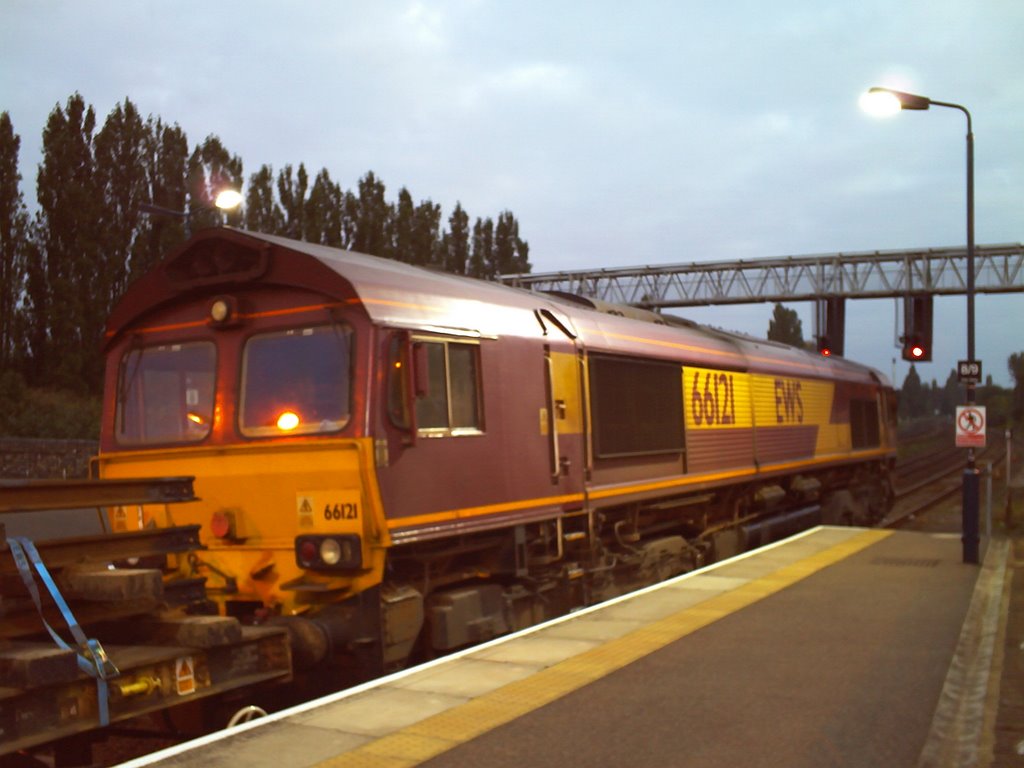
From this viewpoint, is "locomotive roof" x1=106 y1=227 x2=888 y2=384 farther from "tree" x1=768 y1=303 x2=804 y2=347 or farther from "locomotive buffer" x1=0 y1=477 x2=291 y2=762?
"tree" x1=768 y1=303 x2=804 y2=347

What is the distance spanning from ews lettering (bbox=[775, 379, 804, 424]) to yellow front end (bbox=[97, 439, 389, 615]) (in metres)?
10.5

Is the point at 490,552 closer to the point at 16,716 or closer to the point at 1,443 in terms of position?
the point at 16,716

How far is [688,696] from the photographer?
6582 millimetres

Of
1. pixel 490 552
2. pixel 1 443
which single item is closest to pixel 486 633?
pixel 490 552

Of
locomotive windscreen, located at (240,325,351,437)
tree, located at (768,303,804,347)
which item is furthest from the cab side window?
tree, located at (768,303,804,347)

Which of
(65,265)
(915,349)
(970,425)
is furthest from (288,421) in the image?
(65,265)

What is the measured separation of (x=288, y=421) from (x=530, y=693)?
9.07ft

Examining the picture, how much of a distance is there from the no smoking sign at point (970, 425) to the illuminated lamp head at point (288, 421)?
35.1 feet

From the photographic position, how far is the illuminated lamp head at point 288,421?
7.86 meters

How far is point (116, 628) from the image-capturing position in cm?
604

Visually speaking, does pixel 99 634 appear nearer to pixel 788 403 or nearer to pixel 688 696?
pixel 688 696

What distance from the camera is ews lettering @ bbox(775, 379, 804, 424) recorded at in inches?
658

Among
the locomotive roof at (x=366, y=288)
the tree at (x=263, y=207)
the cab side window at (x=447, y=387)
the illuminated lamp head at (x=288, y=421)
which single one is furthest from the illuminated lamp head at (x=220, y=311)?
the tree at (x=263, y=207)

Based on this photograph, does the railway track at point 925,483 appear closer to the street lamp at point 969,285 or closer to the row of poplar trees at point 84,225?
the street lamp at point 969,285
